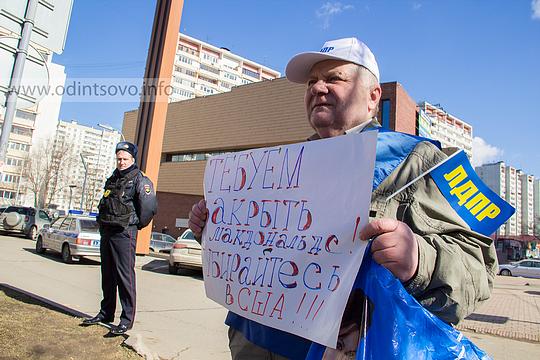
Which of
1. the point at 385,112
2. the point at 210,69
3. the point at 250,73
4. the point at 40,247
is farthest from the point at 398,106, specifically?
the point at 250,73

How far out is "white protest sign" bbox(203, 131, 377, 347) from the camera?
4.25 feet

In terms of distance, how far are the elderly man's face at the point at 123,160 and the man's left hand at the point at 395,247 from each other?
3947 millimetres

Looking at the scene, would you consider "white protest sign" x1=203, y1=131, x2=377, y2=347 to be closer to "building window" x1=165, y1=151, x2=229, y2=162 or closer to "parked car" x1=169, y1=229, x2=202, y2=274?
"parked car" x1=169, y1=229, x2=202, y2=274

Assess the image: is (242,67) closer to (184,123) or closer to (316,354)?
(184,123)

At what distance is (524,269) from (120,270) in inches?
1491

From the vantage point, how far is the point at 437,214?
130cm

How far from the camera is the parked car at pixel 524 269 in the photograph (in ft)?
107

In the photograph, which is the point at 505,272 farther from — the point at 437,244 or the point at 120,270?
the point at 437,244

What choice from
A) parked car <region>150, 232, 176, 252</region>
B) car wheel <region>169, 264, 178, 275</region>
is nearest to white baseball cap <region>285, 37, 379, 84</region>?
car wheel <region>169, 264, 178, 275</region>

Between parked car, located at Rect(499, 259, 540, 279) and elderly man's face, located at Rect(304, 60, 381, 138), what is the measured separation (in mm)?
38623

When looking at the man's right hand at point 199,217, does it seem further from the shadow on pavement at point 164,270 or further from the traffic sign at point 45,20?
the shadow on pavement at point 164,270

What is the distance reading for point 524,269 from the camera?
33312 mm

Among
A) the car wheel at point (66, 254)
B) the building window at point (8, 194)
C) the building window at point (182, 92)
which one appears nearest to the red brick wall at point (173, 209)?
the car wheel at point (66, 254)

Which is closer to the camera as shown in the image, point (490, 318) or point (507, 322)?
point (507, 322)
